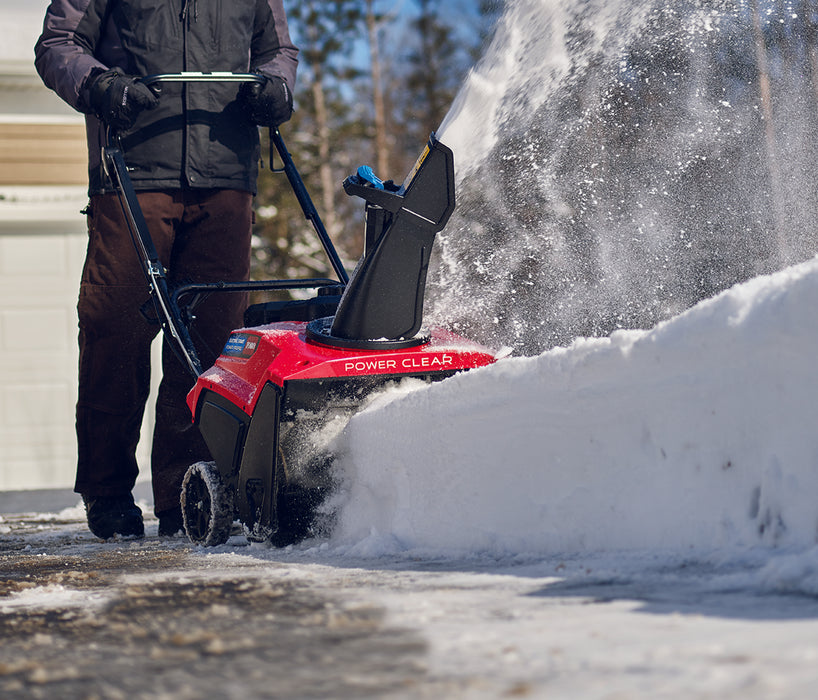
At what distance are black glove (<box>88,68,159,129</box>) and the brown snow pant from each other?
0.99ft

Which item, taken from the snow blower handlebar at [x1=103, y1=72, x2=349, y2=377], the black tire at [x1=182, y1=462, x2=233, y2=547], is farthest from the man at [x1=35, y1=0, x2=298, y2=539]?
the black tire at [x1=182, y1=462, x2=233, y2=547]

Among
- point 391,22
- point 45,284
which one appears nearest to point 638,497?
point 45,284

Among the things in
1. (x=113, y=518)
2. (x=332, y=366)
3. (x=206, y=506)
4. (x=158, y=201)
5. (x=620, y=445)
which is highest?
(x=158, y=201)

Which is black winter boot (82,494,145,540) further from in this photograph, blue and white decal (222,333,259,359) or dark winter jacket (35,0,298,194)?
dark winter jacket (35,0,298,194)

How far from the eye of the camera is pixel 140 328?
360cm

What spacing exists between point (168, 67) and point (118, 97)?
340 mm

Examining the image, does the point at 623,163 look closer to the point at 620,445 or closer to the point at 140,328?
the point at 140,328

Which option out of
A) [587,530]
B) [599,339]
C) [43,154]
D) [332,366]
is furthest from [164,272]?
[43,154]

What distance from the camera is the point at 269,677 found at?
136cm

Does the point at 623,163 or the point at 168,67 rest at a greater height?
the point at 168,67

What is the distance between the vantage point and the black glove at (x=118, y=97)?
3.25 meters

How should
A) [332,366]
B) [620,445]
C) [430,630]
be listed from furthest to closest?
[332,366] < [620,445] < [430,630]

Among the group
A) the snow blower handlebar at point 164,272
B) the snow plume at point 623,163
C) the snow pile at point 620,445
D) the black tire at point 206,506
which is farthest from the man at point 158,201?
the snow pile at point 620,445

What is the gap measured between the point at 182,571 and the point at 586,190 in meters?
2.27
